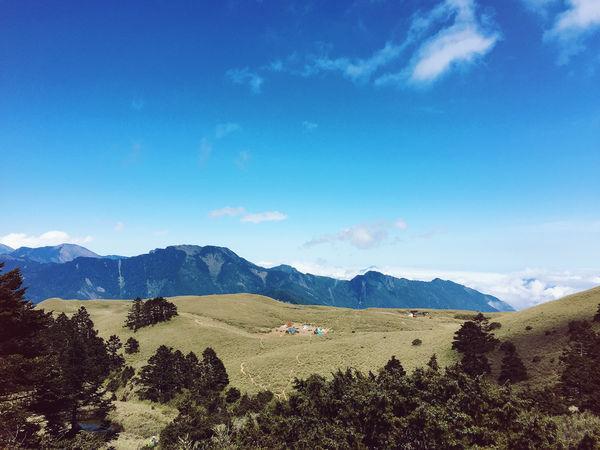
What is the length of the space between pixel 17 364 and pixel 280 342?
6814 cm

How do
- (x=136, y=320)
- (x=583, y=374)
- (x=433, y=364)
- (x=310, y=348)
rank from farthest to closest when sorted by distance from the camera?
(x=136, y=320), (x=310, y=348), (x=433, y=364), (x=583, y=374)

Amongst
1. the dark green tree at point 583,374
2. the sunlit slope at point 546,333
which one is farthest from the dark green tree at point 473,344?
the dark green tree at point 583,374

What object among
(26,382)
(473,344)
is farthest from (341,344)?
(26,382)

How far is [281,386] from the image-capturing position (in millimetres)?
55562

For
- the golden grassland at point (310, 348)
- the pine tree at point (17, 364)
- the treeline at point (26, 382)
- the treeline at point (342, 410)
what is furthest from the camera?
the golden grassland at point (310, 348)

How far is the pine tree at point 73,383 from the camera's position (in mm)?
30820

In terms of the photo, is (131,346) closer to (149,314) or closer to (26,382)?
(149,314)

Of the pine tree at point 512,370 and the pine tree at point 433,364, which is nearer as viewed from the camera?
the pine tree at point 433,364

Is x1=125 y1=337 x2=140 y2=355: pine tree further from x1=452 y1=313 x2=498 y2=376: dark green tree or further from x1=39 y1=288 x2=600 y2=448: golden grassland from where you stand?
x1=452 y1=313 x2=498 y2=376: dark green tree

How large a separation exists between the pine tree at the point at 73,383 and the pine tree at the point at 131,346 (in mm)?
7280

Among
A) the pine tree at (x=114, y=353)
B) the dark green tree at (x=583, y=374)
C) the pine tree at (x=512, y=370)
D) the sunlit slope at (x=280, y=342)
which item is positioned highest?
the dark green tree at (x=583, y=374)

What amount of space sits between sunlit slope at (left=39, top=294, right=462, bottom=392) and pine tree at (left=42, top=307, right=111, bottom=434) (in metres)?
15.0

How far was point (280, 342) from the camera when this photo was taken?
283 feet

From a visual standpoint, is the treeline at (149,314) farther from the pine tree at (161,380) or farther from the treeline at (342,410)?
the treeline at (342,410)
